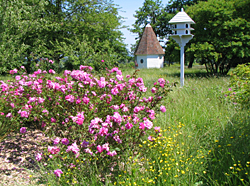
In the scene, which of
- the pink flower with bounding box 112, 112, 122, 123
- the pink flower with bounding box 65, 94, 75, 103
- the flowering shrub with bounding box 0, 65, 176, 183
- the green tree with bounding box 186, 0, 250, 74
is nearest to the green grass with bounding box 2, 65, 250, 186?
the flowering shrub with bounding box 0, 65, 176, 183

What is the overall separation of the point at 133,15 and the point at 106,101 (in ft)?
116

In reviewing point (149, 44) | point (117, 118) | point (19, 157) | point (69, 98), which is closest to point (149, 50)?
point (149, 44)

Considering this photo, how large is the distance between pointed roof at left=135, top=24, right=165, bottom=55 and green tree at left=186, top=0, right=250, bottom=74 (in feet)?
51.5

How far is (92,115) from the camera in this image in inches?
141

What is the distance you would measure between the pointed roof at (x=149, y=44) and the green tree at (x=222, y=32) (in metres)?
15.7

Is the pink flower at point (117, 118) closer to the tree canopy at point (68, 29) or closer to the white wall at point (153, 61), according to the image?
the tree canopy at point (68, 29)

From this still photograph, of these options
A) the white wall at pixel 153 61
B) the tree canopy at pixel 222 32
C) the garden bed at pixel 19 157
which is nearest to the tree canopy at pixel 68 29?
the tree canopy at pixel 222 32

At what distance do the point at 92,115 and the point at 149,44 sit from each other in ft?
94.0

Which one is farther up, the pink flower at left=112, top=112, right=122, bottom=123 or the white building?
the white building

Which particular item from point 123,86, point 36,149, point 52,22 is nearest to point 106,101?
point 123,86

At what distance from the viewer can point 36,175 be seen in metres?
3.23

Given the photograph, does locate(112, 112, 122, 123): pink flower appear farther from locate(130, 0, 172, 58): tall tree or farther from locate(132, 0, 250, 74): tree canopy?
locate(130, 0, 172, 58): tall tree

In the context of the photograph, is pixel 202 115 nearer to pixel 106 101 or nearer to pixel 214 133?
pixel 214 133

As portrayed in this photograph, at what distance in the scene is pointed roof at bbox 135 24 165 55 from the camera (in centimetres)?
3077
